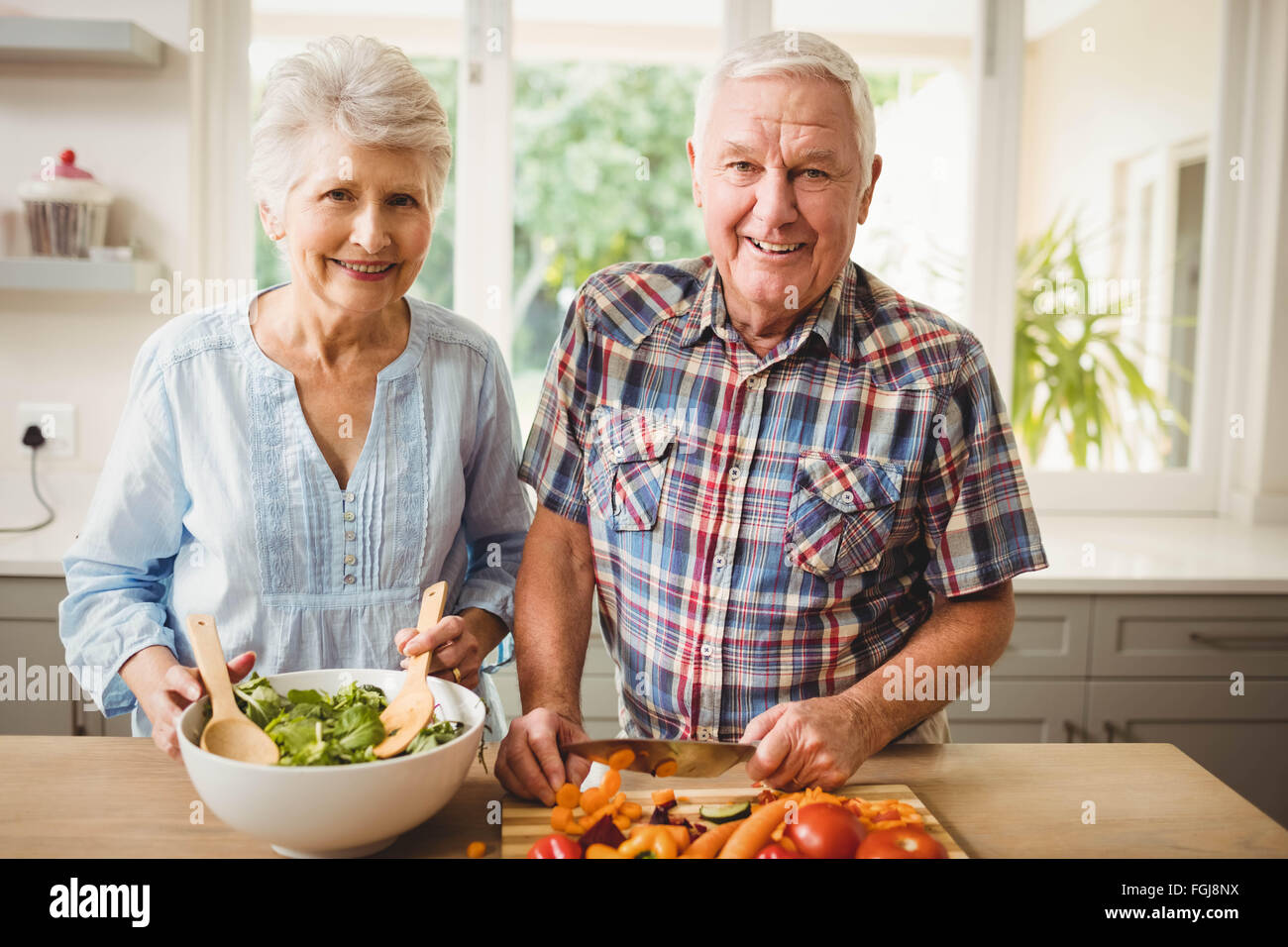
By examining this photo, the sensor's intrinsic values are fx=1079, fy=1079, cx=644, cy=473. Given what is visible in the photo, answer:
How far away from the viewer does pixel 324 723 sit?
0.94 meters

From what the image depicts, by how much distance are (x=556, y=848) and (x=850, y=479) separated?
0.56 meters

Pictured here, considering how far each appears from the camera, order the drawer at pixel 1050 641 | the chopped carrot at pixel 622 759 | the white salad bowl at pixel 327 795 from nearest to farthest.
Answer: the white salad bowl at pixel 327 795, the chopped carrot at pixel 622 759, the drawer at pixel 1050 641

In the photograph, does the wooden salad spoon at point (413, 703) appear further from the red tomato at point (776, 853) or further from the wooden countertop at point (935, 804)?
the red tomato at point (776, 853)

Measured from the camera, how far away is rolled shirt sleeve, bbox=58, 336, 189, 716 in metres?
1.19

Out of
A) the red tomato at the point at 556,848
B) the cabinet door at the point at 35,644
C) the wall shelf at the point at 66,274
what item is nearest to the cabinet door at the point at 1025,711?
the red tomato at the point at 556,848

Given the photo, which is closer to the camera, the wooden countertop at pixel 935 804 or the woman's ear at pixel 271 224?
the wooden countertop at pixel 935 804

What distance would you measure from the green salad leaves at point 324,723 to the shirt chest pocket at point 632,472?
0.39 m

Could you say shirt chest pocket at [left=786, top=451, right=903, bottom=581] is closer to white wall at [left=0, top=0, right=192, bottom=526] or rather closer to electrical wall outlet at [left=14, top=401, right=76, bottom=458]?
white wall at [left=0, top=0, right=192, bottom=526]

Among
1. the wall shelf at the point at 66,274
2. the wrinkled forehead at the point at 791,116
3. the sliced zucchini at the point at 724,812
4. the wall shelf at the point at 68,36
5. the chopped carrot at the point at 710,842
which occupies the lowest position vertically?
the sliced zucchini at the point at 724,812

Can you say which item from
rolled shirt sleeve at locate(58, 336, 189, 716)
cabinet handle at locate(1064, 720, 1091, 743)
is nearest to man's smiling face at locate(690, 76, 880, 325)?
rolled shirt sleeve at locate(58, 336, 189, 716)

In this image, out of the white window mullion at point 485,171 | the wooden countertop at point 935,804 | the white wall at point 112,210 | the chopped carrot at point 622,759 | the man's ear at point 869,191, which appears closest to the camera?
the wooden countertop at point 935,804

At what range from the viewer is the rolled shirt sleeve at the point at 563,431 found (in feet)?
4.42
